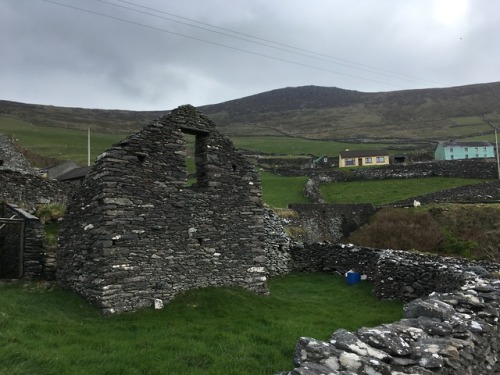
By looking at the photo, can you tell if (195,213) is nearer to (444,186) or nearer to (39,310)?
(39,310)

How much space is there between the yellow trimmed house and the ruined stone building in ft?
227

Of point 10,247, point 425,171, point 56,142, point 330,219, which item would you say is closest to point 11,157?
point 10,247

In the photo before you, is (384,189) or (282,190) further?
(282,190)

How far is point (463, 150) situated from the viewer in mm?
95812

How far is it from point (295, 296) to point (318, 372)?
41.3ft

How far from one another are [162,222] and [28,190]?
12.9m

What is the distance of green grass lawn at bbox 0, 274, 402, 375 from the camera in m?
7.66

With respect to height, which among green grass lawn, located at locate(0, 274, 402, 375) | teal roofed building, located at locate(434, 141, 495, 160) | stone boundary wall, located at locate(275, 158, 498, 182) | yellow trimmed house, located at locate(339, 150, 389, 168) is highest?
teal roofed building, located at locate(434, 141, 495, 160)

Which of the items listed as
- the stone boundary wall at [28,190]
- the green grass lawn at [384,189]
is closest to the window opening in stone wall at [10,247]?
the stone boundary wall at [28,190]

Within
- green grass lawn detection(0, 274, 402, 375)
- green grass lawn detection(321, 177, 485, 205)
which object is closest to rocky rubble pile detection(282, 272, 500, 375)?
green grass lawn detection(0, 274, 402, 375)

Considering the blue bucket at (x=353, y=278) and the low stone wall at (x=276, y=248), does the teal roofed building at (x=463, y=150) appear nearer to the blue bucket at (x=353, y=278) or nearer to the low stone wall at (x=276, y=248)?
the low stone wall at (x=276, y=248)

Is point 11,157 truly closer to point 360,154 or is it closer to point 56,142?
point 360,154

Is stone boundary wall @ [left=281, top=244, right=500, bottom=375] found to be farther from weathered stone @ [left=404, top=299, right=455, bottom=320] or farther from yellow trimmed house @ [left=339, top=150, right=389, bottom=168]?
yellow trimmed house @ [left=339, top=150, right=389, bottom=168]

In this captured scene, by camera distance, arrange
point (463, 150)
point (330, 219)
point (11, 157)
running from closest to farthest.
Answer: point (11, 157), point (330, 219), point (463, 150)
